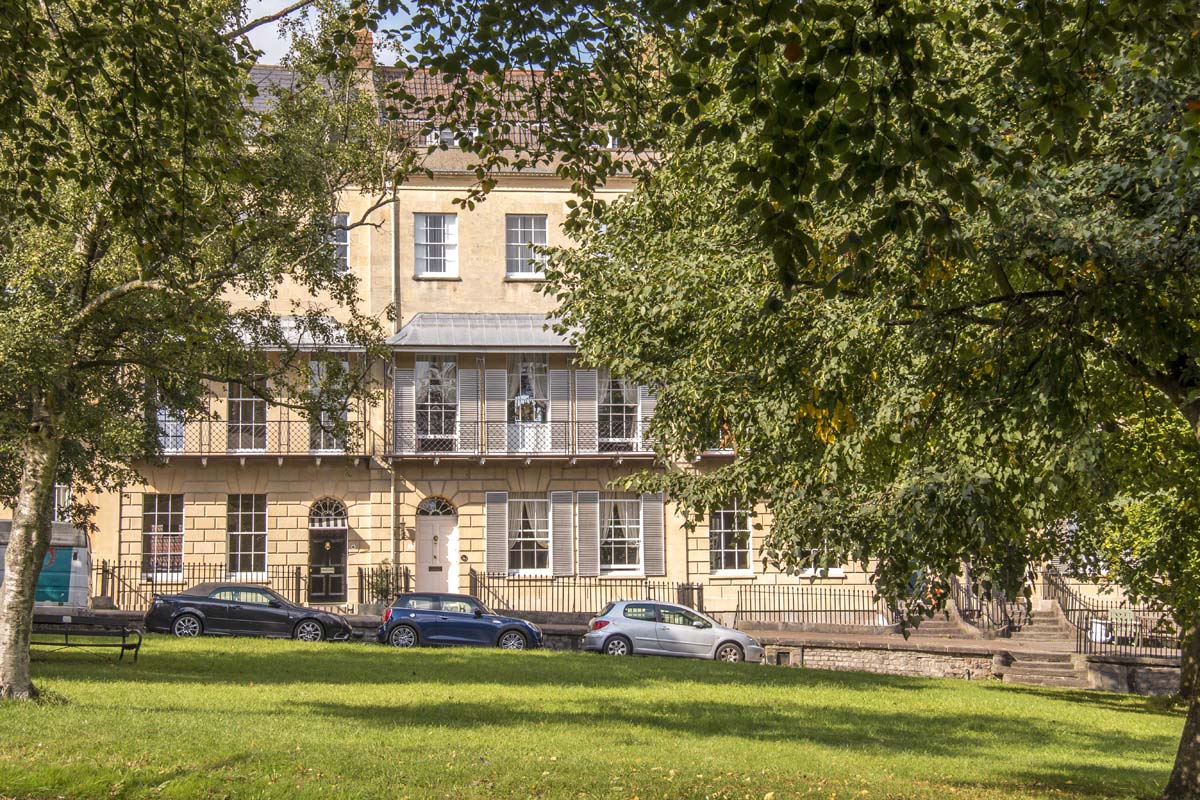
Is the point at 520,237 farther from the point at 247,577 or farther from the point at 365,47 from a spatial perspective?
the point at 365,47

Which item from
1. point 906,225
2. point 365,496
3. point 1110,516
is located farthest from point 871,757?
point 365,496


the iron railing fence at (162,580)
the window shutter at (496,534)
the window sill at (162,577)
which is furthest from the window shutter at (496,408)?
the window sill at (162,577)

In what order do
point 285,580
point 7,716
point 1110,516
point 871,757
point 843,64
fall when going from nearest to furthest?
1. point 843,64
2. point 7,716
3. point 871,757
4. point 1110,516
5. point 285,580

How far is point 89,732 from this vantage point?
11.8 metres

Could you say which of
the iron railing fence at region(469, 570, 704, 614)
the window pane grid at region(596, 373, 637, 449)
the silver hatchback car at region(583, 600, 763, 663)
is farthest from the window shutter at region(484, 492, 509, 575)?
the silver hatchback car at region(583, 600, 763, 663)

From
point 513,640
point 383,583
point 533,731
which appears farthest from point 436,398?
point 533,731

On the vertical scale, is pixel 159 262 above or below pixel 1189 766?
above

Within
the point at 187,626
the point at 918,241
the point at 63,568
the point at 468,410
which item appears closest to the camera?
the point at 918,241

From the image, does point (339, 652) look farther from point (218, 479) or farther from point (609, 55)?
point (609, 55)

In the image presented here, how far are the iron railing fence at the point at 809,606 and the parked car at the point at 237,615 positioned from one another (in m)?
11.2

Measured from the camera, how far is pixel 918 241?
999 cm

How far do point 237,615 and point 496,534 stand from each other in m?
8.95

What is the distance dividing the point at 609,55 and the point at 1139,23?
145 inches

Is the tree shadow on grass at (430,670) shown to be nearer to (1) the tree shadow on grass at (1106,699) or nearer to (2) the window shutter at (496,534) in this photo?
(1) the tree shadow on grass at (1106,699)
